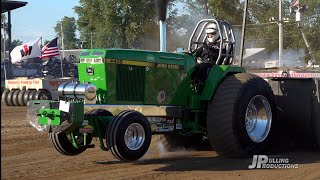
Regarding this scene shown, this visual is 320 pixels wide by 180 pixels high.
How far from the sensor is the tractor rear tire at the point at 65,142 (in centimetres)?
706

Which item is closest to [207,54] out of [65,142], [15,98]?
[65,142]

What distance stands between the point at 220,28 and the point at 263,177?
2757mm

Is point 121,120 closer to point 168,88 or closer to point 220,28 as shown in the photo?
point 168,88

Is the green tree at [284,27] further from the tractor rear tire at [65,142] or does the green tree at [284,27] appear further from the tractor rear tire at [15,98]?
the tractor rear tire at [65,142]

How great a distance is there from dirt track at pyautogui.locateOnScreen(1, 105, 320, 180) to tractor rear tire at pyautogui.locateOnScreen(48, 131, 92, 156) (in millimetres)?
174

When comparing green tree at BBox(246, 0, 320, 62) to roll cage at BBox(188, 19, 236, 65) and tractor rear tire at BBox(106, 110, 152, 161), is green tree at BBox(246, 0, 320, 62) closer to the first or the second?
roll cage at BBox(188, 19, 236, 65)

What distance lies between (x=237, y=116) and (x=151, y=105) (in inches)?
48.0

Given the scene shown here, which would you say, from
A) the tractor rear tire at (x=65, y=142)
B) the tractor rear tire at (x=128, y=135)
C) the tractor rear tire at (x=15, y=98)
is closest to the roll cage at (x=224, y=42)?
the tractor rear tire at (x=128, y=135)

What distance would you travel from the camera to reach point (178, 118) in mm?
7672

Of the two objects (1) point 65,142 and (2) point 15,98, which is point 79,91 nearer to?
(1) point 65,142

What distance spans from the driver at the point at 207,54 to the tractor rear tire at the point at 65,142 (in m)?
1.94

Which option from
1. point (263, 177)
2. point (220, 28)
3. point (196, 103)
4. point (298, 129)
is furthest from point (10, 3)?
point (298, 129)

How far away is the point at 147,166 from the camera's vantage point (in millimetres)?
7039

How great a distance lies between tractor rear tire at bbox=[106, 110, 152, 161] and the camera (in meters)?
6.39
